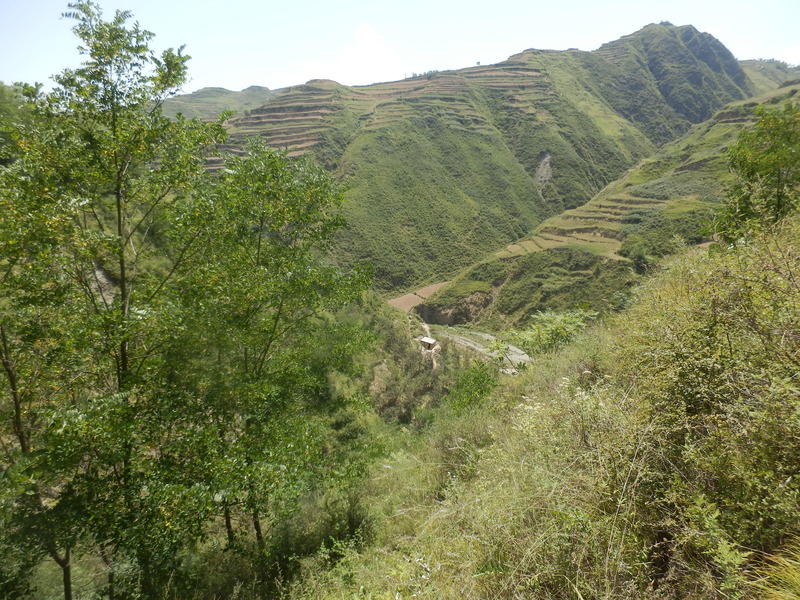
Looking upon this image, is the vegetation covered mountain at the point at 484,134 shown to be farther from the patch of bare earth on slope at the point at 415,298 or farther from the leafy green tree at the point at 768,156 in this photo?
the leafy green tree at the point at 768,156

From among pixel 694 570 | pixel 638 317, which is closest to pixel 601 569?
pixel 694 570

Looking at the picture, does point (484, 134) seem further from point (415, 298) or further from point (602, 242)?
point (415, 298)

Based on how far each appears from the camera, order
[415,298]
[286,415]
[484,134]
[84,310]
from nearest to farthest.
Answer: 1. [84,310]
2. [286,415]
3. [415,298]
4. [484,134]

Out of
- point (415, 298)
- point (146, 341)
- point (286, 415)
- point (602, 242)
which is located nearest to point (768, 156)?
point (286, 415)

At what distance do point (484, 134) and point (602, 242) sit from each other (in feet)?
271

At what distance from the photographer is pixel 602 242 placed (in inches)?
2537

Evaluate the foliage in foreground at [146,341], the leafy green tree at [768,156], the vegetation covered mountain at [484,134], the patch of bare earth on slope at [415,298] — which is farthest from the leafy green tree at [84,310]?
the vegetation covered mountain at [484,134]

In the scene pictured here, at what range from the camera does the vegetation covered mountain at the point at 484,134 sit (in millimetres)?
94562

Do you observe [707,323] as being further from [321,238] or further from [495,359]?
[495,359]

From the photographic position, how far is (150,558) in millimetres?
4680

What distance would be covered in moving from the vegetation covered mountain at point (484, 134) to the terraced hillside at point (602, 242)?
56.0 feet

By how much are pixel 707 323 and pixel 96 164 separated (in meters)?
8.56

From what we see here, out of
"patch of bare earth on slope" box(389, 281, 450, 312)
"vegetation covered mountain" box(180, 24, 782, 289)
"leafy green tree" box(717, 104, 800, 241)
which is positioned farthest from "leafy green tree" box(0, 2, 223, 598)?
"vegetation covered mountain" box(180, 24, 782, 289)

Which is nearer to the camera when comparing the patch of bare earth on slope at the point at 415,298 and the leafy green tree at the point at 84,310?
the leafy green tree at the point at 84,310
